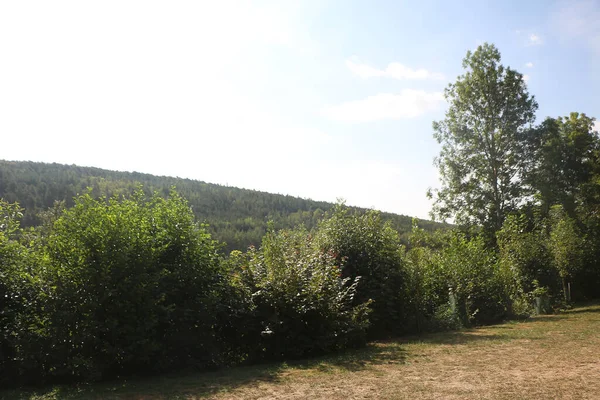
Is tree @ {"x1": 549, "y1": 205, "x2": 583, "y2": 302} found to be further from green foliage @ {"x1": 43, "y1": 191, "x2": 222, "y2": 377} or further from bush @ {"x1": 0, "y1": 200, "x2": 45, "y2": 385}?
bush @ {"x1": 0, "y1": 200, "x2": 45, "y2": 385}

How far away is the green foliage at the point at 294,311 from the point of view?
9484 mm

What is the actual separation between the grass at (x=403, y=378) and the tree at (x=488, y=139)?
17.9 m

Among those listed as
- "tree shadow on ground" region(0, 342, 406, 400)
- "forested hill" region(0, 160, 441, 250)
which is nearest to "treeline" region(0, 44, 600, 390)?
"tree shadow on ground" region(0, 342, 406, 400)

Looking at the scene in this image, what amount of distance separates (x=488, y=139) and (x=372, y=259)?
1766 centimetres

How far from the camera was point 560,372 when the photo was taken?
707 cm

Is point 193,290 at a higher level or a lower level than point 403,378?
higher

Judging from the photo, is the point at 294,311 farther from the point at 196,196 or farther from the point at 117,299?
the point at 196,196

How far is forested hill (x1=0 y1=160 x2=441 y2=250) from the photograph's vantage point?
6750 centimetres

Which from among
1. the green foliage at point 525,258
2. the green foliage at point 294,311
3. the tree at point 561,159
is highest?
the tree at point 561,159

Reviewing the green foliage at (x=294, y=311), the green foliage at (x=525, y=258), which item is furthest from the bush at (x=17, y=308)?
the green foliage at (x=525, y=258)

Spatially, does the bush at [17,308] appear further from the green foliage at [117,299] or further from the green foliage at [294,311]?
the green foliage at [294,311]

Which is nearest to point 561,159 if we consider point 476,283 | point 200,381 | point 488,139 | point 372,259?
point 488,139

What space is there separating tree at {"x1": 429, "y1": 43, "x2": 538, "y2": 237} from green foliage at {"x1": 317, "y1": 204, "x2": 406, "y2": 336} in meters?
15.4

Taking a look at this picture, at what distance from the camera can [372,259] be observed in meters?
12.8
